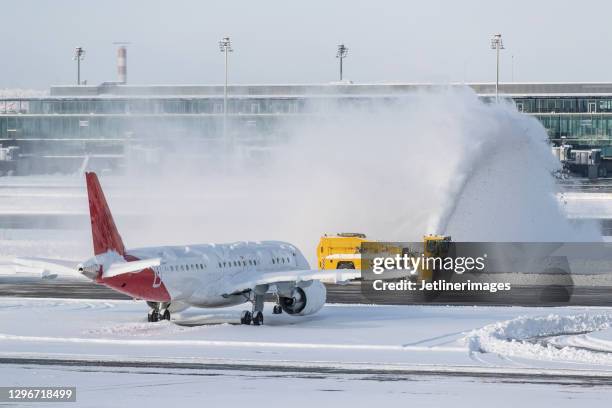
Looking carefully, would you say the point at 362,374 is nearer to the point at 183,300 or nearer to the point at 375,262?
the point at 183,300

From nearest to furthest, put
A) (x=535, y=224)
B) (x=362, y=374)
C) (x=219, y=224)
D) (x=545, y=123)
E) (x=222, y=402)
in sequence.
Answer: (x=222, y=402) → (x=362, y=374) → (x=535, y=224) → (x=219, y=224) → (x=545, y=123)

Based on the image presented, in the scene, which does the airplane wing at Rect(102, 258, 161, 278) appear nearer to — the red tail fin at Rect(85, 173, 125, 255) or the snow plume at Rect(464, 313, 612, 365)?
the red tail fin at Rect(85, 173, 125, 255)

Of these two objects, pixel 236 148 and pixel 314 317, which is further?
pixel 236 148

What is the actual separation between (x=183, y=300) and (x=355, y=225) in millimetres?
37511

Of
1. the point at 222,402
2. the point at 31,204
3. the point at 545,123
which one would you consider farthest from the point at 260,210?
the point at 545,123

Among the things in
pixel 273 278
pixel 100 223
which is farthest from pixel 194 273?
pixel 100 223

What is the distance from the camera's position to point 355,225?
8619 cm

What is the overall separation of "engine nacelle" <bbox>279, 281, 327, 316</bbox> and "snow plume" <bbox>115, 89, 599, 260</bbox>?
27.9 m

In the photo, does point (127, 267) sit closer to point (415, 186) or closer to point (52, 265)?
point (52, 265)

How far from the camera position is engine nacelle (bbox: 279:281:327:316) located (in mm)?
52219

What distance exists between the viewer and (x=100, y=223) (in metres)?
47.0

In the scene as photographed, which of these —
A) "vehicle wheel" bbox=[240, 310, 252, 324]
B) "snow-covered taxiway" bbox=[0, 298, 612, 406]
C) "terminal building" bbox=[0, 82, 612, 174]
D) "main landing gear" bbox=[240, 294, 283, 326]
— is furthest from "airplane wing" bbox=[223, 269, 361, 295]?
"terminal building" bbox=[0, 82, 612, 174]

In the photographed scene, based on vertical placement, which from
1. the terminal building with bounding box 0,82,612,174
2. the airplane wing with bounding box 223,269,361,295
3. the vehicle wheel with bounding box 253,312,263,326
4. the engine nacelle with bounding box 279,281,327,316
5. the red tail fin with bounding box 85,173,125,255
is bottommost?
the vehicle wheel with bounding box 253,312,263,326

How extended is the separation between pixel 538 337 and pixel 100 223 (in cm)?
1728
